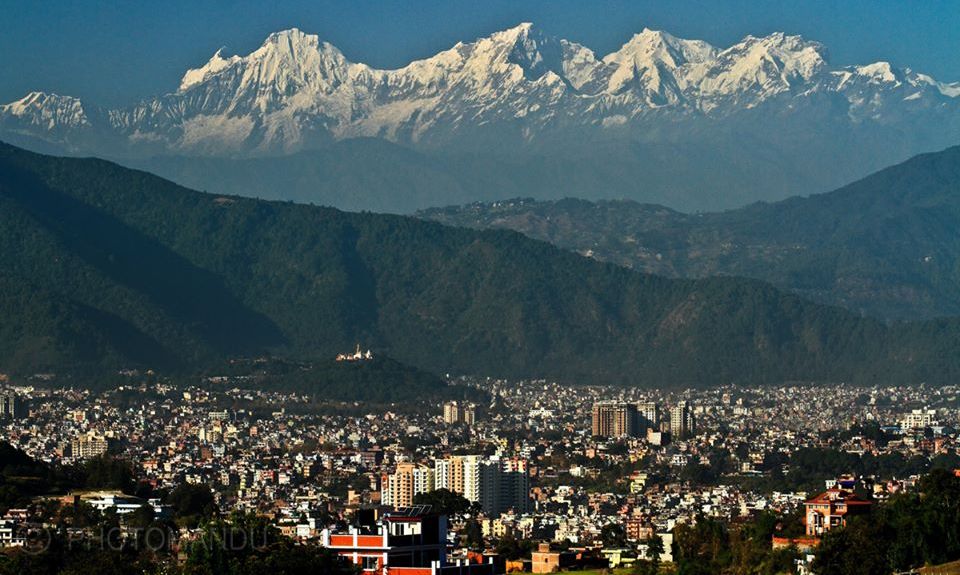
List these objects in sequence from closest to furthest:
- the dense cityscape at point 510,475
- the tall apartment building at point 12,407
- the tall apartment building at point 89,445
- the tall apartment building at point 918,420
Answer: the dense cityscape at point 510,475
the tall apartment building at point 89,445
the tall apartment building at point 918,420
the tall apartment building at point 12,407

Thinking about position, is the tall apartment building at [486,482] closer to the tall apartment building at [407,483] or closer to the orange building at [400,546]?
the tall apartment building at [407,483]

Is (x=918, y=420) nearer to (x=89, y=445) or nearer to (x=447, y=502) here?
(x=89, y=445)

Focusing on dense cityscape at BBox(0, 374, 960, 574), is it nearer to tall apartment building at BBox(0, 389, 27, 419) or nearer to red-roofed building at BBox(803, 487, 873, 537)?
red-roofed building at BBox(803, 487, 873, 537)

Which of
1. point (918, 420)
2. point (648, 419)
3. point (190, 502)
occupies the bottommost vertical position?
point (190, 502)

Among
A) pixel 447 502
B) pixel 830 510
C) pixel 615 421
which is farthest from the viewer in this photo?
pixel 615 421

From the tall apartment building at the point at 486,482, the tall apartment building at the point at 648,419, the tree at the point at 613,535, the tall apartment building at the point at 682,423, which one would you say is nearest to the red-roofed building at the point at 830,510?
the tree at the point at 613,535

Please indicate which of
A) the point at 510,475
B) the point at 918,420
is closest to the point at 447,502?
the point at 510,475

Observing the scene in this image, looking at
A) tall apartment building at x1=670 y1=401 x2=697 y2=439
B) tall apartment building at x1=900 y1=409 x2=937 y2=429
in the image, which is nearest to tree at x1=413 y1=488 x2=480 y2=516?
tall apartment building at x1=900 y1=409 x2=937 y2=429

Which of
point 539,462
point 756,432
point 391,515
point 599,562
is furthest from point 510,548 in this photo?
point 756,432
